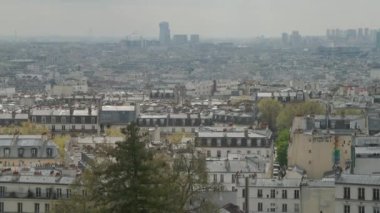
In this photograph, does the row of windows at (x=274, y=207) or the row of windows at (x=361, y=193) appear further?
the row of windows at (x=274, y=207)

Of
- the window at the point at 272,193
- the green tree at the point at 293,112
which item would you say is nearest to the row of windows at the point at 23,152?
the window at the point at 272,193

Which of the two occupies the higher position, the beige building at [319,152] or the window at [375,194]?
the window at [375,194]

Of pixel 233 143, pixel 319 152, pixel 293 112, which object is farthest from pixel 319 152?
pixel 293 112

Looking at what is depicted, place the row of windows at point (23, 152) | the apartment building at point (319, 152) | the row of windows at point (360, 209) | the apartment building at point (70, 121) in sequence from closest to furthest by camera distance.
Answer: the row of windows at point (360, 209)
the apartment building at point (319, 152)
the row of windows at point (23, 152)
the apartment building at point (70, 121)

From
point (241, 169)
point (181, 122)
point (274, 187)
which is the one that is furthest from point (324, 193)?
point (181, 122)

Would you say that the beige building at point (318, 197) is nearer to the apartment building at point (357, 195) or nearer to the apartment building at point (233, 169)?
the apartment building at point (357, 195)

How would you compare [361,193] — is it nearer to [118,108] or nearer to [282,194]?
[282,194]

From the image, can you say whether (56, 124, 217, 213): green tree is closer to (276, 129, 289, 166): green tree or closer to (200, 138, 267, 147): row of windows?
(276, 129, 289, 166): green tree

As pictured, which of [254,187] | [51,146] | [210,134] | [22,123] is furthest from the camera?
[22,123]

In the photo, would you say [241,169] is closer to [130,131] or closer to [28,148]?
[28,148]
